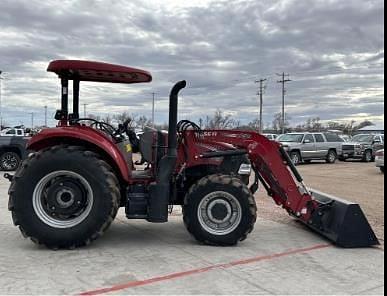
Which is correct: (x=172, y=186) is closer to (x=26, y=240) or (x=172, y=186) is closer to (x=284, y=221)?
(x=26, y=240)

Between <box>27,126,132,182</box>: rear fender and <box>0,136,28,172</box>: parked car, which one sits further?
<box>0,136,28,172</box>: parked car

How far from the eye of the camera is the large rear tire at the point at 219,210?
248 inches

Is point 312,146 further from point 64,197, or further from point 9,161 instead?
point 64,197

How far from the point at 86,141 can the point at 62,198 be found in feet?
2.62

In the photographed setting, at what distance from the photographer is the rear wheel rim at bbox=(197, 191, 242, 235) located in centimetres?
633

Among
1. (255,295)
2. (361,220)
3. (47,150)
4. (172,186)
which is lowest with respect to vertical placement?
(255,295)

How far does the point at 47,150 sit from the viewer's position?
6.20m

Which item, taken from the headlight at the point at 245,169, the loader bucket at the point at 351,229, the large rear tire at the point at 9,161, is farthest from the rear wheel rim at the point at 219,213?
the large rear tire at the point at 9,161

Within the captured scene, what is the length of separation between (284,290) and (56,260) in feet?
8.70

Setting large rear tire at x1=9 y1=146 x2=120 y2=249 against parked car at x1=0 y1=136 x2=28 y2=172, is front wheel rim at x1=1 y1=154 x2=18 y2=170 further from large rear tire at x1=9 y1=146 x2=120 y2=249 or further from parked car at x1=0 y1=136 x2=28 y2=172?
large rear tire at x1=9 y1=146 x2=120 y2=249

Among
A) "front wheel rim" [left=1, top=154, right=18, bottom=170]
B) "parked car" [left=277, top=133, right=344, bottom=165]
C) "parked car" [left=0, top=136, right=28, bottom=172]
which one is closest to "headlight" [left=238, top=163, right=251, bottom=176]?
"parked car" [left=0, top=136, right=28, bottom=172]

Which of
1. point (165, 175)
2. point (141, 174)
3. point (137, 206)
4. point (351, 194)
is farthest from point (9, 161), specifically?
point (165, 175)

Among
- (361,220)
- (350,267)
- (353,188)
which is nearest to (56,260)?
(350,267)

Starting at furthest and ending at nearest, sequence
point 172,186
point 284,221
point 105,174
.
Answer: point 284,221 < point 172,186 < point 105,174
